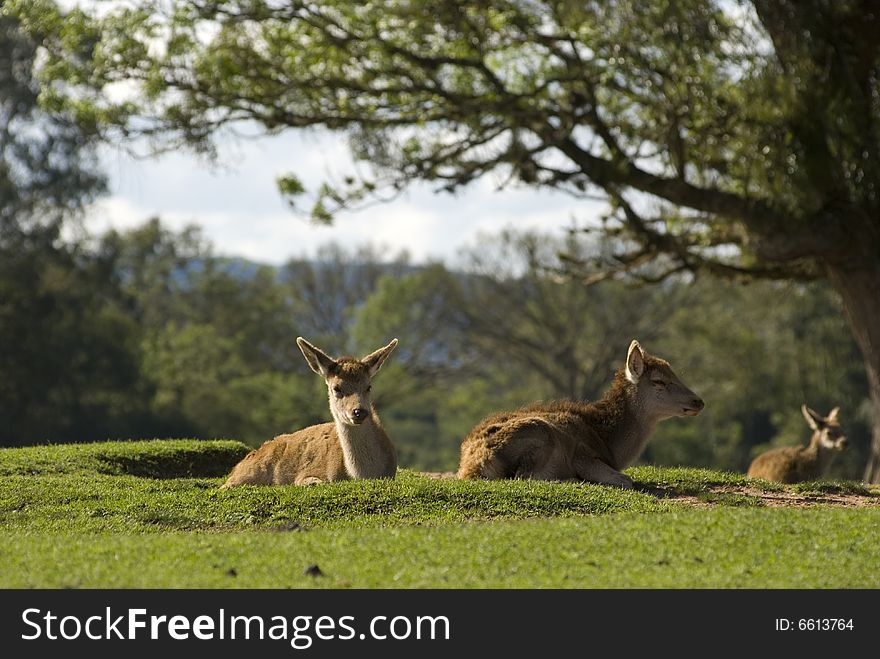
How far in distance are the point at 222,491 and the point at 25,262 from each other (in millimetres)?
38594

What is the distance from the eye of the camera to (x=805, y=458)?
871 inches

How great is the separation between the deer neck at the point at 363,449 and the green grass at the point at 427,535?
0.78 metres

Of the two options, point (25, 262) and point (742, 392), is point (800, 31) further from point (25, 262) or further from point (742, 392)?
point (742, 392)

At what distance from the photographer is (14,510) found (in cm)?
1430

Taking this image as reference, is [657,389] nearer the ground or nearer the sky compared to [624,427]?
nearer the sky

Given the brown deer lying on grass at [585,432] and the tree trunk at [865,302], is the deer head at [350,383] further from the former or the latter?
the tree trunk at [865,302]

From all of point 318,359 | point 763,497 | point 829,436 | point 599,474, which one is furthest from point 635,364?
point 829,436

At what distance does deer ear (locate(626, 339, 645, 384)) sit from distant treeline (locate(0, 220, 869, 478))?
3553 centimetres

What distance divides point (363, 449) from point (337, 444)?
24.2 inches

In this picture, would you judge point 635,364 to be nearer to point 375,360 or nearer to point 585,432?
point 585,432

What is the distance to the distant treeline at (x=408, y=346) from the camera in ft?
167

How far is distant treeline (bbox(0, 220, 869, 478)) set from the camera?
167 ft

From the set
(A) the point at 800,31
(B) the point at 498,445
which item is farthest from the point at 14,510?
(A) the point at 800,31

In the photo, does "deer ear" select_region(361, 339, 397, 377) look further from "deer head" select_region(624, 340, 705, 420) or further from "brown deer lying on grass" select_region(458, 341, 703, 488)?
"deer head" select_region(624, 340, 705, 420)
